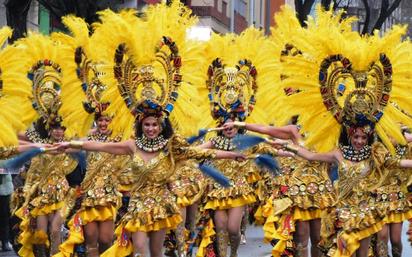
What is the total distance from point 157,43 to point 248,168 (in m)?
3.30

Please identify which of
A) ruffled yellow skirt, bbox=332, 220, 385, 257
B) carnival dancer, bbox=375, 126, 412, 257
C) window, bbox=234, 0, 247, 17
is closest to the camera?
ruffled yellow skirt, bbox=332, 220, 385, 257

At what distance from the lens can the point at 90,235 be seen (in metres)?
12.8

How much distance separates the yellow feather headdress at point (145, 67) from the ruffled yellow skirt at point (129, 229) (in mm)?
889

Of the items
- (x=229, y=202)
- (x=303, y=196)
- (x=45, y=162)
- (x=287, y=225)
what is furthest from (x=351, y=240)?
(x=45, y=162)

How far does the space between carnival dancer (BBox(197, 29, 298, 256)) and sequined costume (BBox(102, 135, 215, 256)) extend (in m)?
1.38

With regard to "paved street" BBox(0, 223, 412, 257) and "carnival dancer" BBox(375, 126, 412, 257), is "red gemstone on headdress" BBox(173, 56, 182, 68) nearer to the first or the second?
"carnival dancer" BBox(375, 126, 412, 257)

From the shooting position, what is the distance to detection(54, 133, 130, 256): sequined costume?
41.9ft

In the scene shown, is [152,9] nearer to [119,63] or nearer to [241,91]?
[119,63]

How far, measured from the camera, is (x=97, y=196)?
12.8m

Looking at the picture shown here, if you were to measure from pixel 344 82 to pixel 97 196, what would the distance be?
9.36 ft

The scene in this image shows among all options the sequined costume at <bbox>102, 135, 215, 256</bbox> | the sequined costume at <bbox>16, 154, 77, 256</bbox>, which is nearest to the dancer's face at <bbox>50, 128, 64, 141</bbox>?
the sequined costume at <bbox>16, 154, 77, 256</bbox>

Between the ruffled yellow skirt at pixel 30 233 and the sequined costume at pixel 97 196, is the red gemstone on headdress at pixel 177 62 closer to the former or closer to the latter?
the sequined costume at pixel 97 196

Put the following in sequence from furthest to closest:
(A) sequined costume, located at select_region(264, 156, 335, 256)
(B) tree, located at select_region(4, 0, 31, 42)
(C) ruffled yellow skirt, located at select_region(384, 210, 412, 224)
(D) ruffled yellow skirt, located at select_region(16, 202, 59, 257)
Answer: (B) tree, located at select_region(4, 0, 31, 42) → (D) ruffled yellow skirt, located at select_region(16, 202, 59, 257) → (A) sequined costume, located at select_region(264, 156, 335, 256) → (C) ruffled yellow skirt, located at select_region(384, 210, 412, 224)

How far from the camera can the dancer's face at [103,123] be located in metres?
13.5
